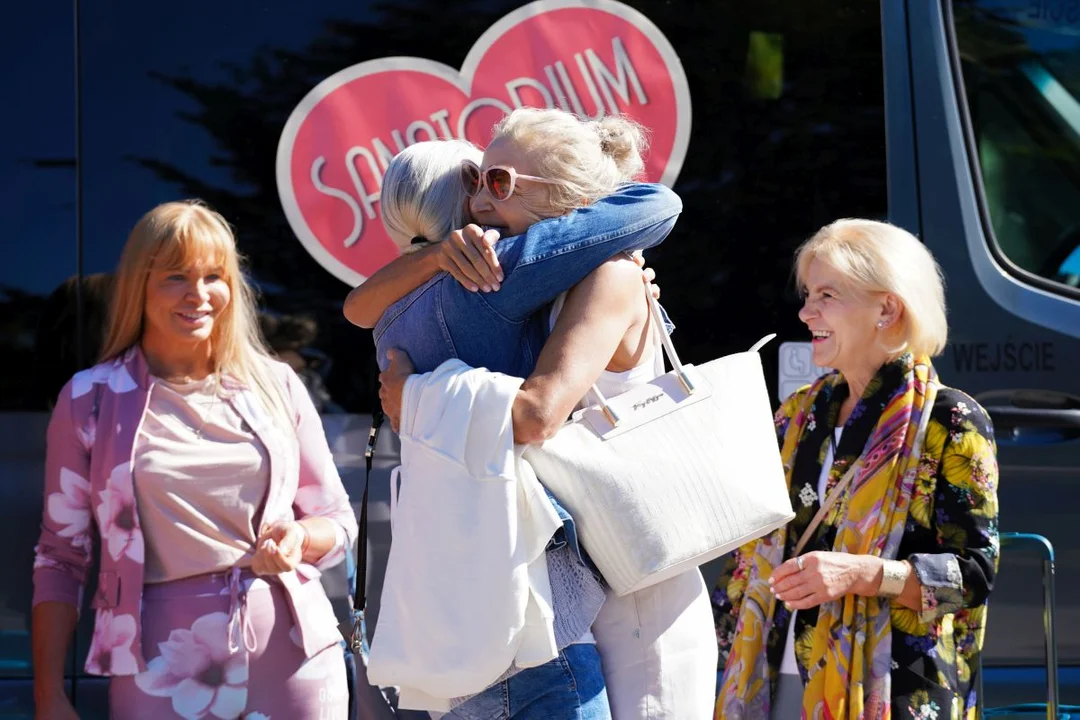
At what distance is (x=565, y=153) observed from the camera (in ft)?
5.90

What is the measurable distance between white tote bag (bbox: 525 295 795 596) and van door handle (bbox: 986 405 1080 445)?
50.2 inches

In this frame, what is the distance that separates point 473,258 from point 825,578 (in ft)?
2.91

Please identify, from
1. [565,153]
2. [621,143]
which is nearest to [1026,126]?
[621,143]

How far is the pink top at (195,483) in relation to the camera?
2.57 metres

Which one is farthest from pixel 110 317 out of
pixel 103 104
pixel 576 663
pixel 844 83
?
pixel 844 83

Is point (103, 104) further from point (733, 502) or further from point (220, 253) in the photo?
point (733, 502)

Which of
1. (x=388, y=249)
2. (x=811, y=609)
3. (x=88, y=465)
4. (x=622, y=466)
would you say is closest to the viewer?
(x=622, y=466)

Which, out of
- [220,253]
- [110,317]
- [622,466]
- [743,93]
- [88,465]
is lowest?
[88,465]

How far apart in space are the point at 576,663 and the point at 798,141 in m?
1.59

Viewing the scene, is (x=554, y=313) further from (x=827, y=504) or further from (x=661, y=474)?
(x=827, y=504)

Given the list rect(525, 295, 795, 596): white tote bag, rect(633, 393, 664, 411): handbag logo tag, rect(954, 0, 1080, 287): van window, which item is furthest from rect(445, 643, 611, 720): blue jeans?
rect(954, 0, 1080, 287): van window

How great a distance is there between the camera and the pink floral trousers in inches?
100

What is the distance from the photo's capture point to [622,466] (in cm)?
171

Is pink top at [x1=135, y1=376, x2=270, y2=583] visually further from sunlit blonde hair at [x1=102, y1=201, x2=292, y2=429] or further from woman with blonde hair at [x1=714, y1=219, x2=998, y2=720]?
woman with blonde hair at [x1=714, y1=219, x2=998, y2=720]
